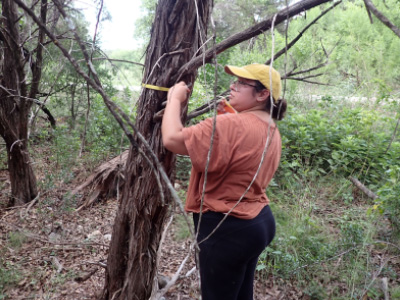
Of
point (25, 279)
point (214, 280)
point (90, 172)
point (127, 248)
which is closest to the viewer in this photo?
point (214, 280)

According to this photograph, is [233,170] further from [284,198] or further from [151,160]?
[284,198]

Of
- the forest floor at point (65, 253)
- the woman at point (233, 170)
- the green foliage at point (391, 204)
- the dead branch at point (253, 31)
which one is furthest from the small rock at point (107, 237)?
the green foliage at point (391, 204)

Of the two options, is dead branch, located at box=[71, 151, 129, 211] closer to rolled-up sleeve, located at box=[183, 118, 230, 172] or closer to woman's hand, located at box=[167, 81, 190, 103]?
woman's hand, located at box=[167, 81, 190, 103]

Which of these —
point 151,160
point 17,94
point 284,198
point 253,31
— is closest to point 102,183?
point 17,94

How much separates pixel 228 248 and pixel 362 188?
10.3 ft

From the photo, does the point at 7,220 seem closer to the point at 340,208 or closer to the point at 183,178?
the point at 183,178

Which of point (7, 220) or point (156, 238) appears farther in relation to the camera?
point (7, 220)

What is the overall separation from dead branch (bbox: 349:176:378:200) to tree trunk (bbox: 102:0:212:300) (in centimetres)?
286

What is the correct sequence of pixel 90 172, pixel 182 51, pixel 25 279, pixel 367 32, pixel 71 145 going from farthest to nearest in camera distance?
pixel 367 32, pixel 90 172, pixel 71 145, pixel 25 279, pixel 182 51

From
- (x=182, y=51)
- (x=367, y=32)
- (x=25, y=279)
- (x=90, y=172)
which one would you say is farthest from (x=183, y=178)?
(x=367, y=32)

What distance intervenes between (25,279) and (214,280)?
204cm

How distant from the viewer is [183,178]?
4980 millimetres

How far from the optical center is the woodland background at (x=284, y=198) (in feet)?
9.68

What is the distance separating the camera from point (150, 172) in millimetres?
2131
